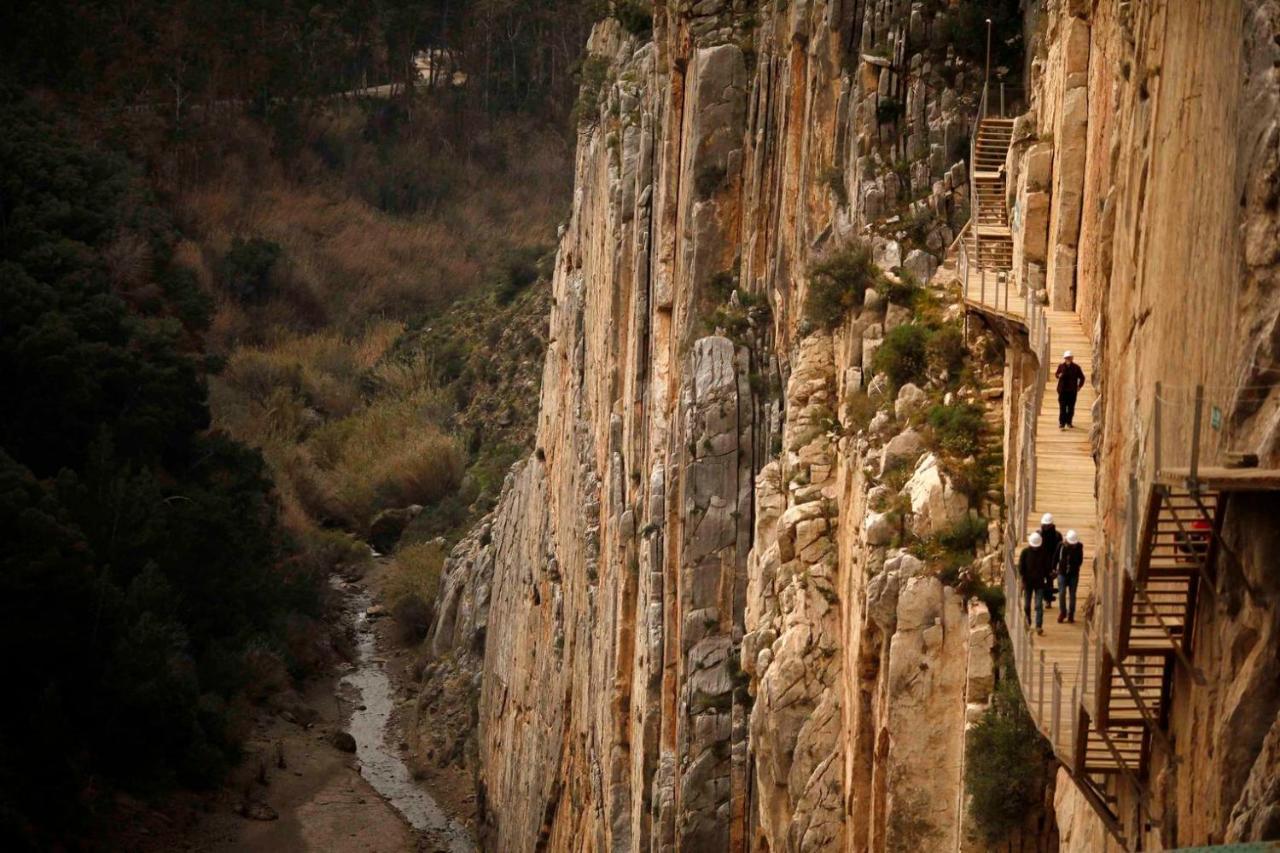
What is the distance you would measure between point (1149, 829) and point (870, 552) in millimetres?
9980

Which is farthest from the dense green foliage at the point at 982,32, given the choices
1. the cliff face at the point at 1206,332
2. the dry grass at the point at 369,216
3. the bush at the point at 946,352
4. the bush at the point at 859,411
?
the dry grass at the point at 369,216

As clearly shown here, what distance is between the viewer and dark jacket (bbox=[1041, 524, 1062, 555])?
17.5m

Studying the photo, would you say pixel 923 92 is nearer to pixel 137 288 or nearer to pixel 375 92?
pixel 137 288

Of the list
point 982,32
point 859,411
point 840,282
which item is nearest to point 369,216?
point 982,32

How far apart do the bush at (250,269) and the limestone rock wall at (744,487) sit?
121 feet

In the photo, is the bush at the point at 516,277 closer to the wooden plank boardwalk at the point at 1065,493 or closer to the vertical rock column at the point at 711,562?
the vertical rock column at the point at 711,562

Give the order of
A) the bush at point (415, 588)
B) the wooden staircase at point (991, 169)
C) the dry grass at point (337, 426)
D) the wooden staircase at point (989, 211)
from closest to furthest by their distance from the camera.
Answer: the wooden staircase at point (989, 211), the wooden staircase at point (991, 169), the bush at point (415, 588), the dry grass at point (337, 426)

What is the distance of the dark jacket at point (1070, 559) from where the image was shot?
17.2 metres

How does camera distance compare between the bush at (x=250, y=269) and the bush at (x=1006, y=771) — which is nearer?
the bush at (x=1006, y=771)

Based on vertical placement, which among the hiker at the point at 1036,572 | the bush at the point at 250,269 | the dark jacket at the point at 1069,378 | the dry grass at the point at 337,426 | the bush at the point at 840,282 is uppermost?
the dark jacket at the point at 1069,378

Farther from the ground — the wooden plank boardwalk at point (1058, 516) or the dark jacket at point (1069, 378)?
the dark jacket at point (1069, 378)

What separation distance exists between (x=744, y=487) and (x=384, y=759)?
26.9m

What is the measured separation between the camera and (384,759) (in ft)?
195

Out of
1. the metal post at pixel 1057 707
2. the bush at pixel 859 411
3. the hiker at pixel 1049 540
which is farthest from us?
the bush at pixel 859 411
